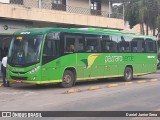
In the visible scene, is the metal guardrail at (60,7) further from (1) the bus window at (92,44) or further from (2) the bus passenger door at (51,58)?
(2) the bus passenger door at (51,58)

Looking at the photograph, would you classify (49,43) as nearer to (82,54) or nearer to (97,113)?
(82,54)

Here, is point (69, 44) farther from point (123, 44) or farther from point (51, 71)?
point (123, 44)

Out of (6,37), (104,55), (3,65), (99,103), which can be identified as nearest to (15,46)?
(3,65)

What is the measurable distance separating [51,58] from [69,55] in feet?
3.84

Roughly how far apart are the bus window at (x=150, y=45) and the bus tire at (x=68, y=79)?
7.15 metres

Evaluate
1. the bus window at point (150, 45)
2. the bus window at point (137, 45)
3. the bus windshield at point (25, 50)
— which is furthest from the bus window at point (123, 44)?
the bus windshield at point (25, 50)

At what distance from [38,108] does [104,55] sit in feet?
30.0

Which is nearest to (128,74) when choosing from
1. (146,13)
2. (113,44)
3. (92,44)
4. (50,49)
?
(113,44)

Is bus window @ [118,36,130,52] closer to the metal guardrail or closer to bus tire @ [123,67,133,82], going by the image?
bus tire @ [123,67,133,82]

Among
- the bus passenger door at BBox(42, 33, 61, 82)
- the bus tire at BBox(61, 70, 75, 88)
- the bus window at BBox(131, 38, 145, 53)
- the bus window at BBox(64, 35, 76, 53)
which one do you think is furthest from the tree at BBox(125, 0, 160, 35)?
the bus passenger door at BBox(42, 33, 61, 82)

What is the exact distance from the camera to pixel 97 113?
10555 millimetres

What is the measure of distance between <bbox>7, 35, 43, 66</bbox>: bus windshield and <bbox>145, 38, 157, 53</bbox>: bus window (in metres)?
9.03

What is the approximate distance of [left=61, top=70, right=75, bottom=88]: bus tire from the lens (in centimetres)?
1786

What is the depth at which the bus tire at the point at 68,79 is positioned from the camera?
17.9 metres
